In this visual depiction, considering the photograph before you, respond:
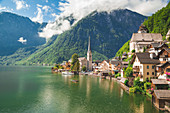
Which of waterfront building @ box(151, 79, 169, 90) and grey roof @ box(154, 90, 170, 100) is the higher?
waterfront building @ box(151, 79, 169, 90)

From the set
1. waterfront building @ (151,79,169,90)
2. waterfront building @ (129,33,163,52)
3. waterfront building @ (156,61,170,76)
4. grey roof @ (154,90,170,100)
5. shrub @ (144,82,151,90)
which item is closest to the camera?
grey roof @ (154,90,170,100)

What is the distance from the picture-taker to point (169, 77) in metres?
48.9

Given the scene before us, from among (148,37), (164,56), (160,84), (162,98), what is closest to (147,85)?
(160,84)

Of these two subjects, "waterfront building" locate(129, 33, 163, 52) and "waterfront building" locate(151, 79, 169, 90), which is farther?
"waterfront building" locate(129, 33, 163, 52)

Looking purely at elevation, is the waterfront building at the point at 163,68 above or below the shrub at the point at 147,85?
above

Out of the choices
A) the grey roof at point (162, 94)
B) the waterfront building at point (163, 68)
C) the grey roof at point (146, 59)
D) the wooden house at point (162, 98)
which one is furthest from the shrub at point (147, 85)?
the wooden house at point (162, 98)

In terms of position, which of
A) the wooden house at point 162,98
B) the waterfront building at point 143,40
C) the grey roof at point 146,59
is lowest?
the wooden house at point 162,98

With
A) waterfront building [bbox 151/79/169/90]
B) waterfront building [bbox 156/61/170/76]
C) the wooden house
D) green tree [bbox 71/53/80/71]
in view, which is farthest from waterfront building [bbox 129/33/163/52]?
the wooden house

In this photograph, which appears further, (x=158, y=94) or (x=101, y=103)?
(x=101, y=103)

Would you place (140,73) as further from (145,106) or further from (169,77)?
(145,106)

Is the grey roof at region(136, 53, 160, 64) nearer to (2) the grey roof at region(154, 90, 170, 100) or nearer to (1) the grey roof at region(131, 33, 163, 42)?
(2) the grey roof at region(154, 90, 170, 100)

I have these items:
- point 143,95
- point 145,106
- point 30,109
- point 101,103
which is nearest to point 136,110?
point 145,106

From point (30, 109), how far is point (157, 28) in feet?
375

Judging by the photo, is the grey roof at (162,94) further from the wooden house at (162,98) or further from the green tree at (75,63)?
the green tree at (75,63)
